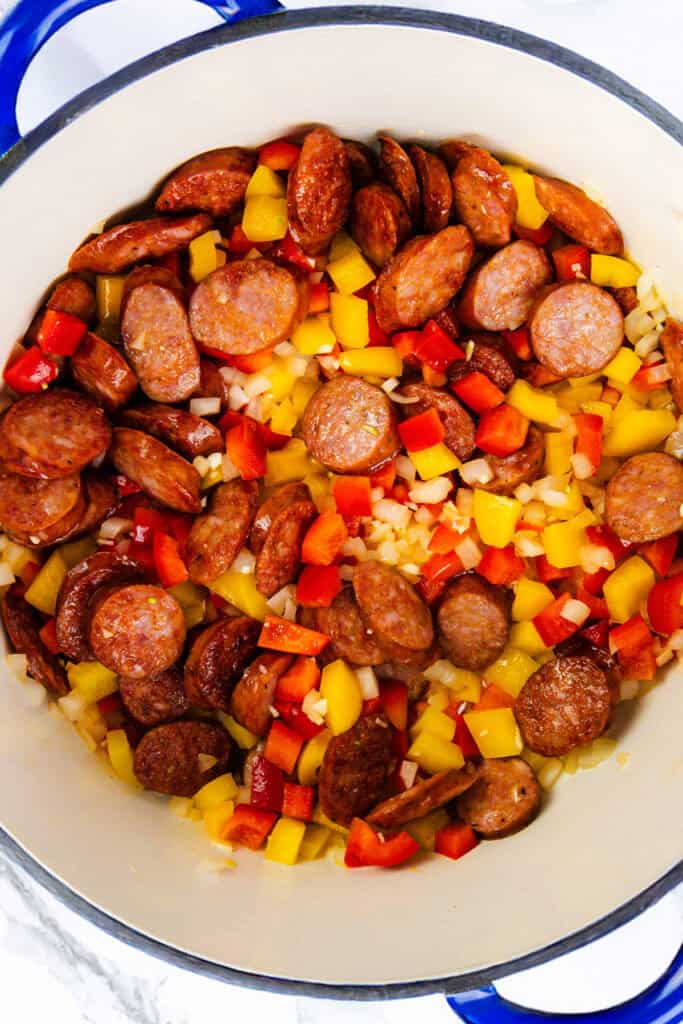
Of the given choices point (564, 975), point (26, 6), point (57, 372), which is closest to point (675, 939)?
point (564, 975)

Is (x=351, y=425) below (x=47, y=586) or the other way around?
the other way around

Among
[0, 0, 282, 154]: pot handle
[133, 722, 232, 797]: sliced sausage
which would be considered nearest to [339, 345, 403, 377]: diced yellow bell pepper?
[0, 0, 282, 154]: pot handle

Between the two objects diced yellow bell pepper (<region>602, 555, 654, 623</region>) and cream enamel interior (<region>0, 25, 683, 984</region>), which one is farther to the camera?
diced yellow bell pepper (<region>602, 555, 654, 623</region>)

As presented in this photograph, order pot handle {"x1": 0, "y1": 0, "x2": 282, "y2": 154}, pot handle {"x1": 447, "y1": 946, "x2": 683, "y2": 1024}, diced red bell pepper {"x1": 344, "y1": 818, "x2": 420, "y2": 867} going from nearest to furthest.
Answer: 1. pot handle {"x1": 0, "y1": 0, "x2": 282, "y2": 154}
2. pot handle {"x1": 447, "y1": 946, "x2": 683, "y2": 1024}
3. diced red bell pepper {"x1": 344, "y1": 818, "x2": 420, "y2": 867}

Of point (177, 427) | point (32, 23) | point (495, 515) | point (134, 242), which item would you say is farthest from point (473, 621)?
point (32, 23)

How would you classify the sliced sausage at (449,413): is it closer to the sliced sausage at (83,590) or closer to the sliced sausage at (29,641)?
the sliced sausage at (83,590)

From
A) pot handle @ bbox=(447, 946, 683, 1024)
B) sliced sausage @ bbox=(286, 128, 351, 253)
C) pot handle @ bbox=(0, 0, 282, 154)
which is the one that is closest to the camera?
pot handle @ bbox=(0, 0, 282, 154)

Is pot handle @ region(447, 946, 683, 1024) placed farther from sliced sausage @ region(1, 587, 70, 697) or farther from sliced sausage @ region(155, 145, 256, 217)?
sliced sausage @ region(155, 145, 256, 217)

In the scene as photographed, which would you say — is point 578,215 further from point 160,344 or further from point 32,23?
point 32,23

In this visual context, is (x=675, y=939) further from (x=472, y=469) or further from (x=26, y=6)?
(x=26, y=6)
